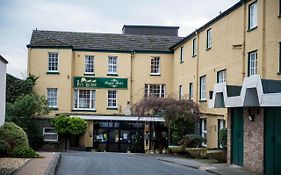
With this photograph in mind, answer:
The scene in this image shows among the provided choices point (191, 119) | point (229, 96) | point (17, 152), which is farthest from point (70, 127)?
point (229, 96)

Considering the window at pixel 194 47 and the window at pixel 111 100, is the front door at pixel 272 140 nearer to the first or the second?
the window at pixel 194 47

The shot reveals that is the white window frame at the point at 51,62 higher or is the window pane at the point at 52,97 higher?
the white window frame at the point at 51,62

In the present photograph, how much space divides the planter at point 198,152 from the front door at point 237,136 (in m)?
5.14

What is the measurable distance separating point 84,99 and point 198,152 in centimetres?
1749

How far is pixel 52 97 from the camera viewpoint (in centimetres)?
4375

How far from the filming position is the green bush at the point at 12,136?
946 inches

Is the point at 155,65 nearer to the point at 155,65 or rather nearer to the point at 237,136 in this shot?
the point at 155,65

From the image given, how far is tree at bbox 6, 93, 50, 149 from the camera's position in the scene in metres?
39.0

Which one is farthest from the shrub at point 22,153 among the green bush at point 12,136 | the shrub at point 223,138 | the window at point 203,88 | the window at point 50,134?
the window at point 50,134

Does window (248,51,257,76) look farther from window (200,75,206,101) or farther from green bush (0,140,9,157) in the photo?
green bush (0,140,9,157)

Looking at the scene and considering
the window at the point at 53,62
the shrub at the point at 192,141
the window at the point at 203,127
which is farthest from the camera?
the window at the point at 53,62

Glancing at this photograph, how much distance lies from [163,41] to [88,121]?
1048 cm

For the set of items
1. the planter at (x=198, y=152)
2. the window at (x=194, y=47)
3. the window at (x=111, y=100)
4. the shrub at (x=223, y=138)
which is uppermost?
the window at (x=194, y=47)

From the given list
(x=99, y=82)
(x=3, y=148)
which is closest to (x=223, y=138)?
(x=3, y=148)
